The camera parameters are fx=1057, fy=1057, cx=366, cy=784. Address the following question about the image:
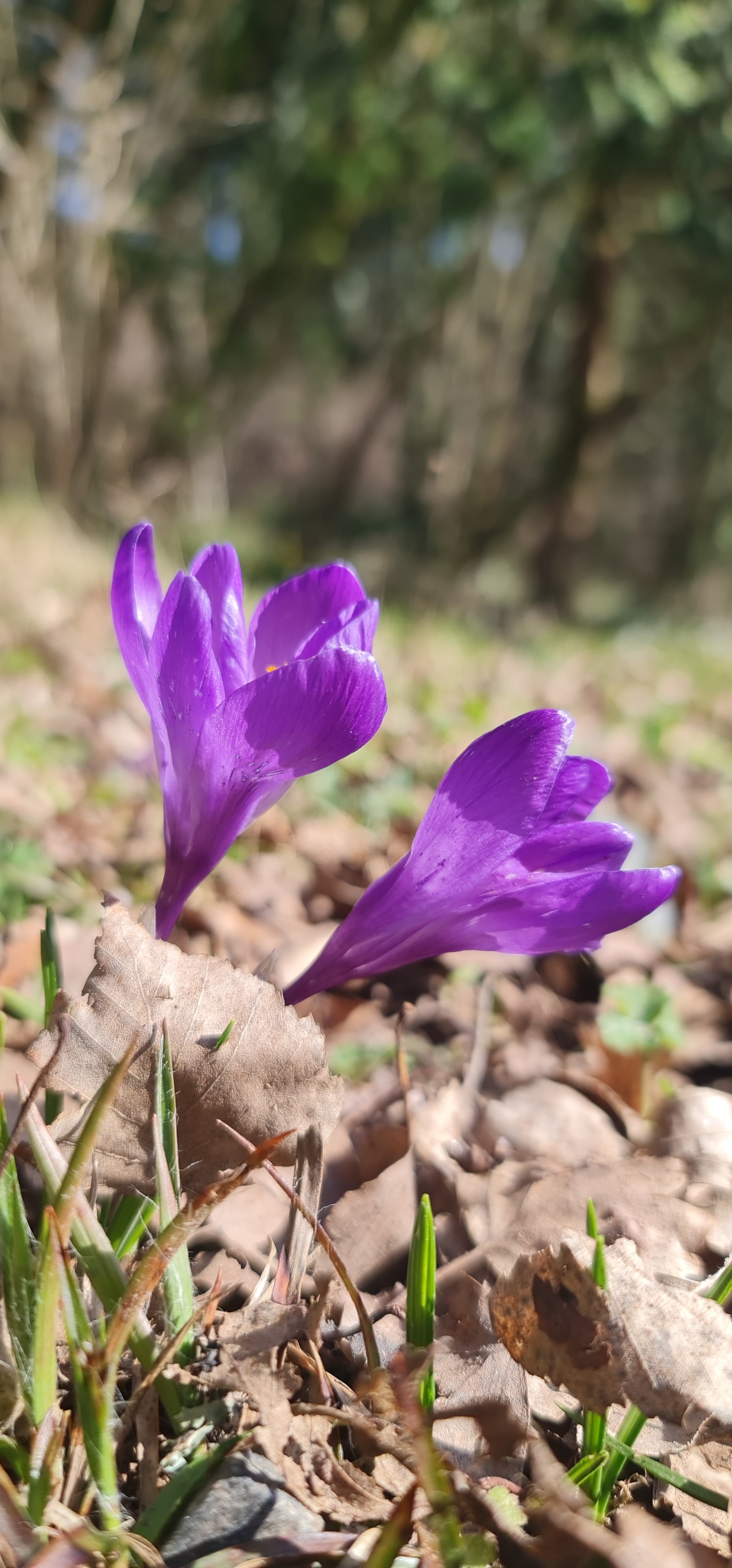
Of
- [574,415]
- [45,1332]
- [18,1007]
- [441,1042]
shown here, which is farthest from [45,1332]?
[574,415]

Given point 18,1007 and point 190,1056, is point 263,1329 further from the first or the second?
point 18,1007

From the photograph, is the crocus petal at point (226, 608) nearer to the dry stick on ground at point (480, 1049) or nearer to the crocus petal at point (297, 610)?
the crocus petal at point (297, 610)

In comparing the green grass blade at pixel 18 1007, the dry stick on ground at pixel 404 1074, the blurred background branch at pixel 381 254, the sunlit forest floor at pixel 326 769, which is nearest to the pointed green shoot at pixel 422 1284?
the dry stick on ground at pixel 404 1074

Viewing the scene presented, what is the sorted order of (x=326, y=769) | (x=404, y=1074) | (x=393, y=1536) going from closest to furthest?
1. (x=393, y=1536)
2. (x=404, y=1074)
3. (x=326, y=769)

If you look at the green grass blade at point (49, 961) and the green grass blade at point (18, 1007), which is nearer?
the green grass blade at point (49, 961)

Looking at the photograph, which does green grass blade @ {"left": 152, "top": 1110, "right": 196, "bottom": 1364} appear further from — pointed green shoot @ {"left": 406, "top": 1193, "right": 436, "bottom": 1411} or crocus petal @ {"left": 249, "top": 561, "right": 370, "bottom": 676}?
crocus petal @ {"left": 249, "top": 561, "right": 370, "bottom": 676}

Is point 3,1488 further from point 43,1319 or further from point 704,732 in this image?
point 704,732
